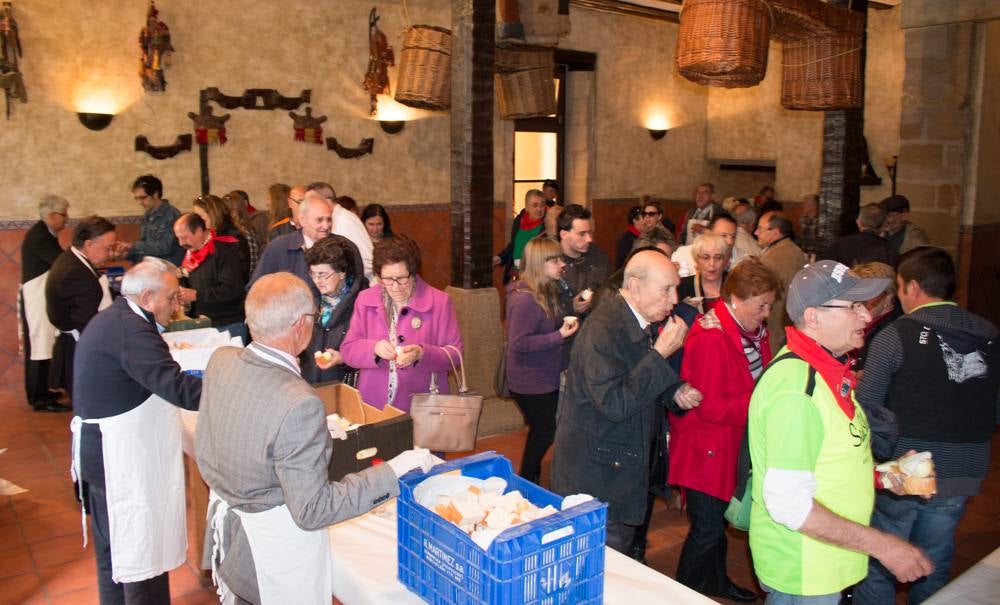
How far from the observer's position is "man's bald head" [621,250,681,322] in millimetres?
3312

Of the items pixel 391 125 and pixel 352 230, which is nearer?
pixel 352 230

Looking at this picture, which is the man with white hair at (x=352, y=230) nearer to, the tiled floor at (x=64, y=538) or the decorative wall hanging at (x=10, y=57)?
the tiled floor at (x=64, y=538)

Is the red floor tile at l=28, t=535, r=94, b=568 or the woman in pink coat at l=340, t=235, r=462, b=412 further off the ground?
the woman in pink coat at l=340, t=235, r=462, b=412

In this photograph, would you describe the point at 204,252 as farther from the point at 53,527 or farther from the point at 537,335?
the point at 537,335

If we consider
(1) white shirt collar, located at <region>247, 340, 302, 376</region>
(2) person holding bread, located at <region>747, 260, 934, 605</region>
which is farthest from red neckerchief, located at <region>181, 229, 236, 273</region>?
(2) person holding bread, located at <region>747, 260, 934, 605</region>

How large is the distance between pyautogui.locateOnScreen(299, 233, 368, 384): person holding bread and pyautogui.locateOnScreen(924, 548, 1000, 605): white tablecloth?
9.46 ft

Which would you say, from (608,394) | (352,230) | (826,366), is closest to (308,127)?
(352,230)

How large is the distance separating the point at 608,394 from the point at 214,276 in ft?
12.7

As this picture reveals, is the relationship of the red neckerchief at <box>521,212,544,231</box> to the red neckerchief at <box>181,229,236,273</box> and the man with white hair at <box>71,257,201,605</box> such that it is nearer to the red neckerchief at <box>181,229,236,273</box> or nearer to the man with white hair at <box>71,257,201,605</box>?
the red neckerchief at <box>181,229,236,273</box>

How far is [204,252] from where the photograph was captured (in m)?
6.23

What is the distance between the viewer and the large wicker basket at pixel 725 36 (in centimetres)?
474

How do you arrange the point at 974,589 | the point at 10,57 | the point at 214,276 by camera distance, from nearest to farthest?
the point at 974,589 < the point at 214,276 < the point at 10,57

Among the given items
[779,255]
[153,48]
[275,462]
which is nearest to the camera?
[275,462]

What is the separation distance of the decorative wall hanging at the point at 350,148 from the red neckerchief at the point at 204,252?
3698 millimetres
